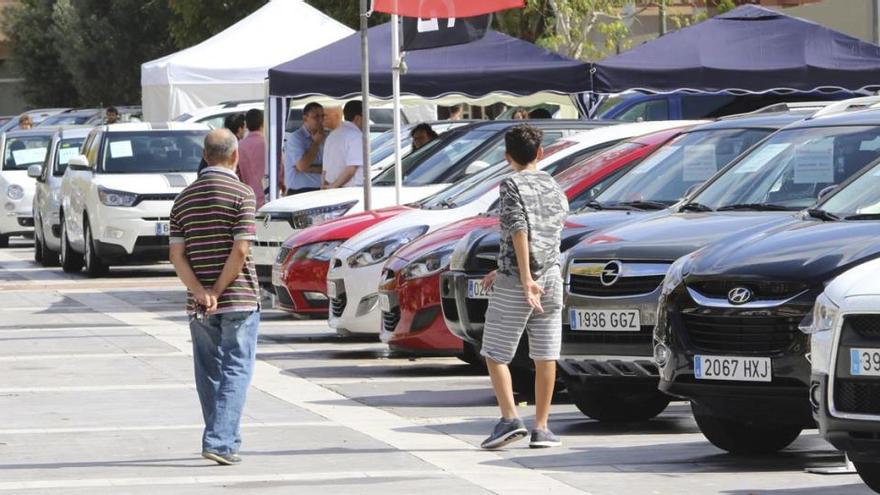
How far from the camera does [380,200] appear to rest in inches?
695

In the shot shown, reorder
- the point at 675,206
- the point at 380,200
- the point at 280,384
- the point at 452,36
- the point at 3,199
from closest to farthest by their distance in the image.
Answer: the point at 675,206, the point at 280,384, the point at 380,200, the point at 452,36, the point at 3,199

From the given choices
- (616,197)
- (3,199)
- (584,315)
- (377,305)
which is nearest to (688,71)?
(377,305)

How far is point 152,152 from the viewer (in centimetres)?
2402

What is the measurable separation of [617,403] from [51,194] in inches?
663

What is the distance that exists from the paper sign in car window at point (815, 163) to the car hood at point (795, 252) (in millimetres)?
1398

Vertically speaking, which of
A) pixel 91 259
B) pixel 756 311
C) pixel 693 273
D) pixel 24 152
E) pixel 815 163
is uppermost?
pixel 815 163

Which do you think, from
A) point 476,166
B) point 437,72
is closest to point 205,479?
point 476,166

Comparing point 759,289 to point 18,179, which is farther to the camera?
point 18,179

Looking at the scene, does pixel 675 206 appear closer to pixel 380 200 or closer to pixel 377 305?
pixel 377 305

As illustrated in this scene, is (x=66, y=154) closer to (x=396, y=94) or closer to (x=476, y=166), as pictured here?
(x=396, y=94)

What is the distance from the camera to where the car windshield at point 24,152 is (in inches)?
1223

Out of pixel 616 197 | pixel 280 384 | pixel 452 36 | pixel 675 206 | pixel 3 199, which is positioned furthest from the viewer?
pixel 3 199

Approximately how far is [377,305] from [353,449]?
4.76 meters

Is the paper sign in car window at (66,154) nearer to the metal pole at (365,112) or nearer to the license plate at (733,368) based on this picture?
the metal pole at (365,112)
